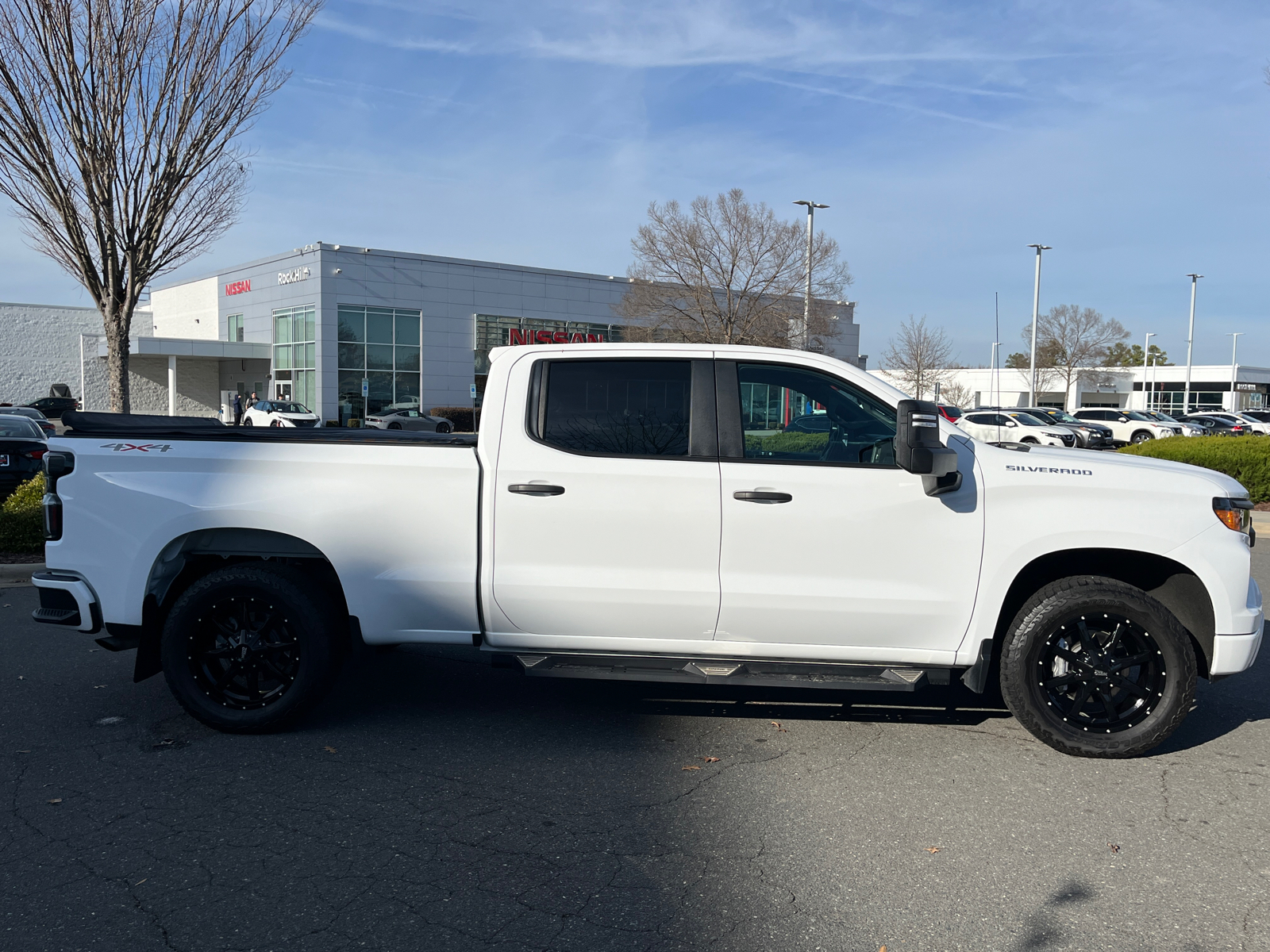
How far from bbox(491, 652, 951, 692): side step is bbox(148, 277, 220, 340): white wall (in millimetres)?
54121

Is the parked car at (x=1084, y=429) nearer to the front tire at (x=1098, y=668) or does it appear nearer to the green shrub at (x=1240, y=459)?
the green shrub at (x=1240, y=459)

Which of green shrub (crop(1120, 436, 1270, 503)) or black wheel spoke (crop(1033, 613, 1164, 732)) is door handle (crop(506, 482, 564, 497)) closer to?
black wheel spoke (crop(1033, 613, 1164, 732))

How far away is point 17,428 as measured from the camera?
14.8 meters

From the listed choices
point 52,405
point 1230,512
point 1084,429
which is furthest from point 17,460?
point 52,405

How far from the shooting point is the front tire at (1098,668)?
4.61 meters

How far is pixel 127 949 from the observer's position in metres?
3.06

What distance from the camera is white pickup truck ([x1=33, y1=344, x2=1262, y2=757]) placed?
4633 millimetres

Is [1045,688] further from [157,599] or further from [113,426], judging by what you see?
[113,426]

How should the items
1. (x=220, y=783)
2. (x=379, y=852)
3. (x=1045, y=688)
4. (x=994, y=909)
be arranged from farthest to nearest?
(x=1045, y=688) → (x=220, y=783) → (x=379, y=852) → (x=994, y=909)

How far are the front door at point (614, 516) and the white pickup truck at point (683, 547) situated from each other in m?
0.01

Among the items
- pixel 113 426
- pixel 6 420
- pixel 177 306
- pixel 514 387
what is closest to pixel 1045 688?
pixel 514 387

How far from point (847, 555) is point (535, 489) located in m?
1.54

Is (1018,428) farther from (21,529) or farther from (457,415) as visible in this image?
(21,529)

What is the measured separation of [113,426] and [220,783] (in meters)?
2.11
